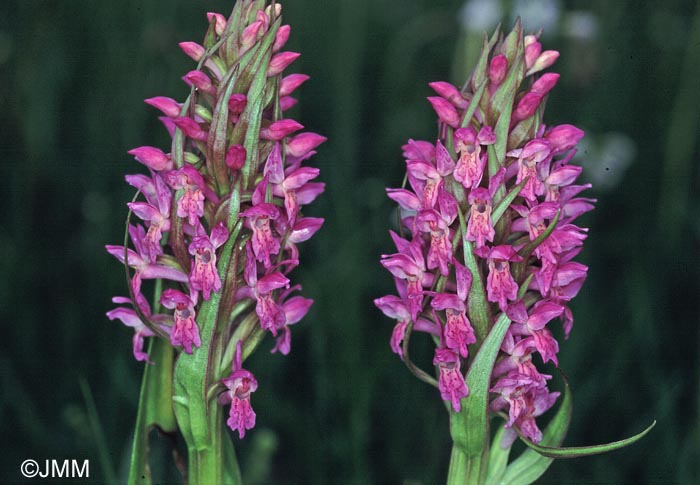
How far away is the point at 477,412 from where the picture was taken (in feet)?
6.94

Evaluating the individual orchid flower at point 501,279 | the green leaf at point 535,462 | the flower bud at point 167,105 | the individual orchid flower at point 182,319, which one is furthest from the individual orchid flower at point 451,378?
the flower bud at point 167,105

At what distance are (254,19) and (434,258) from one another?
695mm

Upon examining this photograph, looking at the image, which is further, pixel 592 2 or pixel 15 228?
pixel 592 2

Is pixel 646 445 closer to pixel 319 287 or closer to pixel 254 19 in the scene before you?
pixel 319 287

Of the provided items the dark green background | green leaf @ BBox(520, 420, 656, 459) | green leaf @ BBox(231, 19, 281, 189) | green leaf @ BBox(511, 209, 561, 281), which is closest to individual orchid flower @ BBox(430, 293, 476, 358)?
green leaf @ BBox(511, 209, 561, 281)

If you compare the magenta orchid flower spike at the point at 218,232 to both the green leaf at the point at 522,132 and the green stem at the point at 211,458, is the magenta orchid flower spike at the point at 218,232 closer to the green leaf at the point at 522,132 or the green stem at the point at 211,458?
the green stem at the point at 211,458

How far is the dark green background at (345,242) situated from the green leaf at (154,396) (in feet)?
2.04

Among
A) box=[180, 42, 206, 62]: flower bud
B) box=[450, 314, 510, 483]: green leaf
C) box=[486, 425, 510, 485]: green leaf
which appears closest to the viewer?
box=[450, 314, 510, 483]: green leaf

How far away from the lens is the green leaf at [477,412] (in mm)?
2072

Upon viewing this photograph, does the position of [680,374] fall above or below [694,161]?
below

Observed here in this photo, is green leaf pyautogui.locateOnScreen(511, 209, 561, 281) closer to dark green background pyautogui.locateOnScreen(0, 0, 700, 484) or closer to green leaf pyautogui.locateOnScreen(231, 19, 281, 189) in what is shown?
green leaf pyautogui.locateOnScreen(231, 19, 281, 189)

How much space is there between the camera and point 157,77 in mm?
4734

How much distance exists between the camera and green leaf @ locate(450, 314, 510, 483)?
6.80 feet

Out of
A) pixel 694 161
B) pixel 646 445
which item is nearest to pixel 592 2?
pixel 694 161
